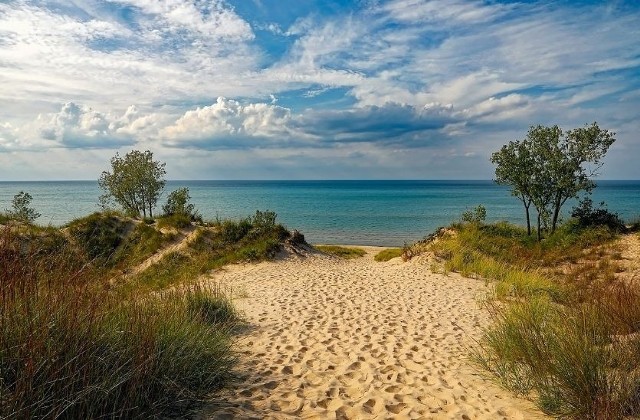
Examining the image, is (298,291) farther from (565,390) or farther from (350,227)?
(350,227)

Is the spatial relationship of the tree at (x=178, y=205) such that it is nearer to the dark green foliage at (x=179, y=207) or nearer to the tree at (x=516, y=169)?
the dark green foliage at (x=179, y=207)

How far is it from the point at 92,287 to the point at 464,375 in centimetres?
563

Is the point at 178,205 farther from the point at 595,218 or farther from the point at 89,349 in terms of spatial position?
the point at 595,218

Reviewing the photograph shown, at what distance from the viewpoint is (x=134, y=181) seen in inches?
1286

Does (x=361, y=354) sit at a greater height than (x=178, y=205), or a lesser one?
lesser

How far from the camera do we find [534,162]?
26.8m

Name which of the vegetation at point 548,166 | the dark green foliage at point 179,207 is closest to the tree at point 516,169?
the vegetation at point 548,166

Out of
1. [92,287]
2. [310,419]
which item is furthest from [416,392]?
[92,287]

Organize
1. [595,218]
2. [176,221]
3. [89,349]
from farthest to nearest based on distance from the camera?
[595,218] < [176,221] < [89,349]

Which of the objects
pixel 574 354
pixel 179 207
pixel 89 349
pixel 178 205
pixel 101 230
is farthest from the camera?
pixel 178 205

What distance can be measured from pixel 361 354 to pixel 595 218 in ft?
72.4

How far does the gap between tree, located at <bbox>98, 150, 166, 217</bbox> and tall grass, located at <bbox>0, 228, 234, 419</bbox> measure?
98.0ft

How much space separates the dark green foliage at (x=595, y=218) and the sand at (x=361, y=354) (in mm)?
12549

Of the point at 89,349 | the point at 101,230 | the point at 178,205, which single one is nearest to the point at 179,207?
the point at 178,205
